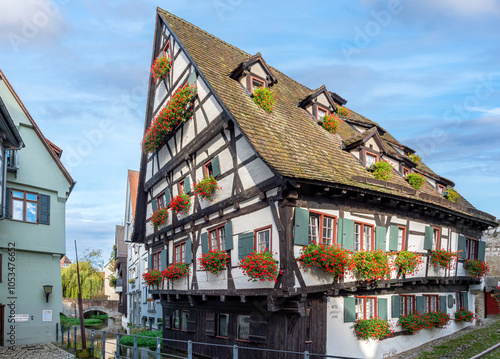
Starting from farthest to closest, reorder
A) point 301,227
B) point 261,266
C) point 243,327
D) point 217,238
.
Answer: point 217,238
point 243,327
point 301,227
point 261,266

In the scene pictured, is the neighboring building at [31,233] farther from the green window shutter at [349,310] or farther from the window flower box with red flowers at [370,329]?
the window flower box with red flowers at [370,329]

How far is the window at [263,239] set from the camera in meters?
12.7

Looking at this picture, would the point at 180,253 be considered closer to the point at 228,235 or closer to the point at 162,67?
the point at 228,235

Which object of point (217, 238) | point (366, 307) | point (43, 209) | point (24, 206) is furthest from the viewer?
point (43, 209)

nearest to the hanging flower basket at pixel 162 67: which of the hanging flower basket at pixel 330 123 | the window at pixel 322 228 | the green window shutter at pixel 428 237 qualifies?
the hanging flower basket at pixel 330 123

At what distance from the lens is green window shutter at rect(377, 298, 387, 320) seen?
569 inches

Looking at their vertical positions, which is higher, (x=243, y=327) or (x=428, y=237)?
(x=428, y=237)

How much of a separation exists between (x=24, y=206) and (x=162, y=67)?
8.80 m

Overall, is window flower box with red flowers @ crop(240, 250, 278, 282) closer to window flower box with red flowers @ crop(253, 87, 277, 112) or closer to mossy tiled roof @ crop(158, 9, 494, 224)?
mossy tiled roof @ crop(158, 9, 494, 224)

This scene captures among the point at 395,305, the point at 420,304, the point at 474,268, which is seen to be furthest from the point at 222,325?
the point at 474,268

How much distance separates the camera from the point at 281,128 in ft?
48.5

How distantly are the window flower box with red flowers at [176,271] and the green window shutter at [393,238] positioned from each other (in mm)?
7296

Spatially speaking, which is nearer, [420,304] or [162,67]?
[420,304]

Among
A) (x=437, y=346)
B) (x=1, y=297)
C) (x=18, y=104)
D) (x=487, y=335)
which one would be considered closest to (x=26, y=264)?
(x=1, y=297)
